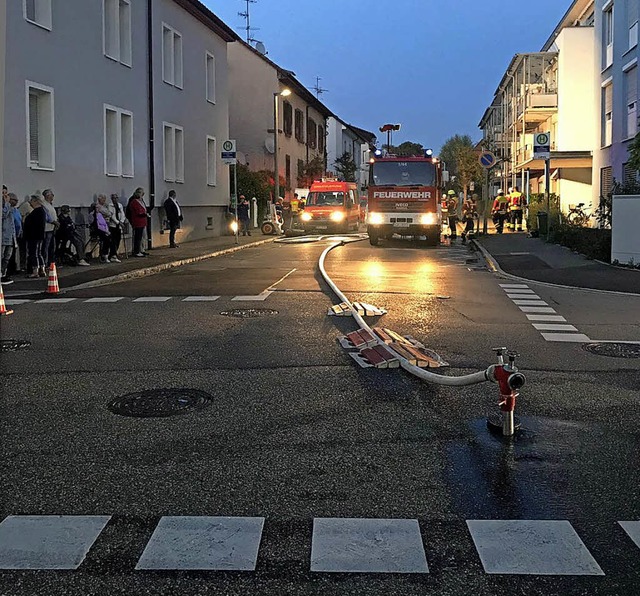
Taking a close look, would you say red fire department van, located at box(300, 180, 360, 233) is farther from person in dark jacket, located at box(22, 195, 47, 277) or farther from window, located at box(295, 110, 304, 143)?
person in dark jacket, located at box(22, 195, 47, 277)

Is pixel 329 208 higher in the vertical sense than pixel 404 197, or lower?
lower

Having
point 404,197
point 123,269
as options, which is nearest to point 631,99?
point 404,197

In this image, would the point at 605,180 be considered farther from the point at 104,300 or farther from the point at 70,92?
the point at 104,300

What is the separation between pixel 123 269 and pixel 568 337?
11.5 metres

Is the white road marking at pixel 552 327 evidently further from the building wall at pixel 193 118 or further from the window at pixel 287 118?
the window at pixel 287 118

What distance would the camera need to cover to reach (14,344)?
387 inches

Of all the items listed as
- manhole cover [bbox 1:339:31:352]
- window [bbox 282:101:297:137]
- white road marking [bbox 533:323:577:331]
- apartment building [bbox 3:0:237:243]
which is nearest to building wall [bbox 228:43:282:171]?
window [bbox 282:101:297:137]

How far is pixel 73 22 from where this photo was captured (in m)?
21.3

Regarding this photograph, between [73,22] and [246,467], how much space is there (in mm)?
18686

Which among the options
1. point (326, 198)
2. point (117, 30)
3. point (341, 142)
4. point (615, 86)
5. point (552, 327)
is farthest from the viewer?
point (341, 142)

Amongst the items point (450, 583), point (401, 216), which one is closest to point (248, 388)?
point (450, 583)

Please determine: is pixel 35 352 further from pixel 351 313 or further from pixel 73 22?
pixel 73 22

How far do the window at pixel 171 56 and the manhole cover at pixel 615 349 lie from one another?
21.9m

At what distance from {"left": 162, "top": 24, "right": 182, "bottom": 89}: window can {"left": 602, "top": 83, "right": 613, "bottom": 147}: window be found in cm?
1666
